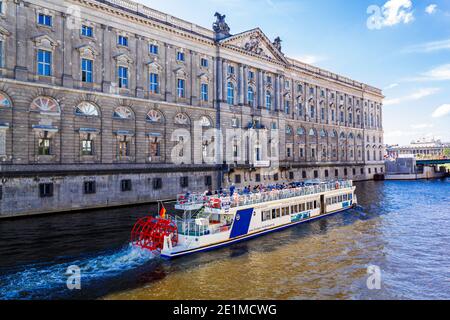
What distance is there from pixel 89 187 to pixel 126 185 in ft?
14.6

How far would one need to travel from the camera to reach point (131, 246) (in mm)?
21062

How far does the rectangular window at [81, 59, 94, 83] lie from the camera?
36.7 metres

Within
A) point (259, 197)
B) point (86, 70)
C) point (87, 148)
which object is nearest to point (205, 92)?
point (86, 70)

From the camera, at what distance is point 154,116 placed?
42.9 m

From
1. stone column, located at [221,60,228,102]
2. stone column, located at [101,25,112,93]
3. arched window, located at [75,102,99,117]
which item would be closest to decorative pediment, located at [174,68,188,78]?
stone column, located at [221,60,228,102]

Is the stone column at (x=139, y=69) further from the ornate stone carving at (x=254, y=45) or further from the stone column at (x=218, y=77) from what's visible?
the ornate stone carving at (x=254, y=45)

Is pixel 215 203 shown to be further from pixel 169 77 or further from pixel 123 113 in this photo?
pixel 169 77

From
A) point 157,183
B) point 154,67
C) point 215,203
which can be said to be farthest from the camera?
point 154,67

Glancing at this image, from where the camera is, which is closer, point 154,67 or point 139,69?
point 139,69

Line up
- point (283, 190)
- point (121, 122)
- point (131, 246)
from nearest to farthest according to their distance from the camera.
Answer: point (131, 246), point (283, 190), point (121, 122)

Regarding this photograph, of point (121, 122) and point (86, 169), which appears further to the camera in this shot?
point (121, 122)
